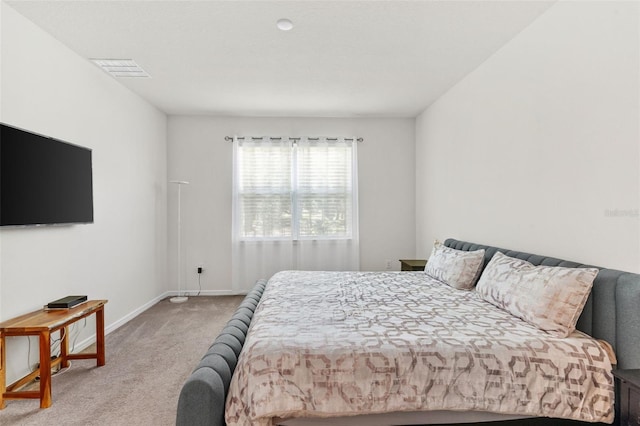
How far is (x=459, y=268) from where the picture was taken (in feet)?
9.68

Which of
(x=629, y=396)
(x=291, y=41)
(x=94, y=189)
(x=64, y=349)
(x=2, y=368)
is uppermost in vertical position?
(x=291, y=41)

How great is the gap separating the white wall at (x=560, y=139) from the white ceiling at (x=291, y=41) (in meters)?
0.33

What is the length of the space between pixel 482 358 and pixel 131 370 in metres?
2.64

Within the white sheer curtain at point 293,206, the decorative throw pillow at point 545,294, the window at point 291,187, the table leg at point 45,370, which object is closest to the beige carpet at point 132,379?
the table leg at point 45,370

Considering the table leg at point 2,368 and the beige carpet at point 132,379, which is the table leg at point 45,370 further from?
the table leg at point 2,368

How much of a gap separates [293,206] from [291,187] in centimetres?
29

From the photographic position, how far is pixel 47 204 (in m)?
2.71

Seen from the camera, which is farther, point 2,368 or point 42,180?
point 42,180

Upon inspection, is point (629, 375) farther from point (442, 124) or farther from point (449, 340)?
point (442, 124)

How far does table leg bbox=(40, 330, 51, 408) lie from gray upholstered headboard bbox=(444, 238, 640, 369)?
131 inches

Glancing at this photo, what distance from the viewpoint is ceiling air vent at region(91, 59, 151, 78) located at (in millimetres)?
3270

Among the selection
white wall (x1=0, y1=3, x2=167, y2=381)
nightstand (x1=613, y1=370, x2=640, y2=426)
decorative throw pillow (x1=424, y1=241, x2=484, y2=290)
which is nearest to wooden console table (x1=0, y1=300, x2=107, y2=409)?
white wall (x1=0, y1=3, x2=167, y2=381)

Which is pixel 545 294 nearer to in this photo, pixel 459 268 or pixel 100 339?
pixel 459 268

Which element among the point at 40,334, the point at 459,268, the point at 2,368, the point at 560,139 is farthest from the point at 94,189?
the point at 560,139
